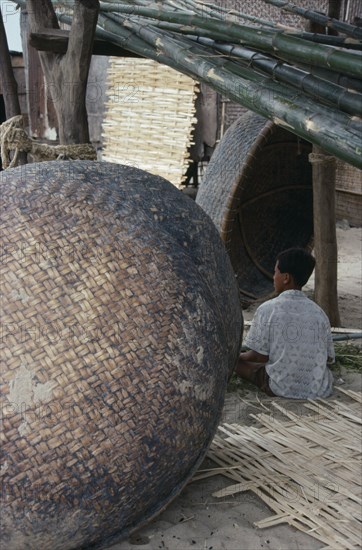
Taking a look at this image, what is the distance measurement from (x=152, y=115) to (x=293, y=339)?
6445 millimetres

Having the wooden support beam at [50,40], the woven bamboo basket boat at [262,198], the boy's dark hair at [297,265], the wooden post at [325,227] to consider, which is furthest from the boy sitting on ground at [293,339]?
the wooden support beam at [50,40]

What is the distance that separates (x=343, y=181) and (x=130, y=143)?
129 inches

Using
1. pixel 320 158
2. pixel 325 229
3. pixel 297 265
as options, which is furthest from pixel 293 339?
pixel 320 158

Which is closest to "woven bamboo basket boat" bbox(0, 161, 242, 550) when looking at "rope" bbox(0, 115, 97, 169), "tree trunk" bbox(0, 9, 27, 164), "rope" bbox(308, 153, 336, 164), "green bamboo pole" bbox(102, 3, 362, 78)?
"rope" bbox(0, 115, 97, 169)

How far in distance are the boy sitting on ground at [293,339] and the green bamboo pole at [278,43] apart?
131 cm

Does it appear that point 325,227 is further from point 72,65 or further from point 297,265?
point 72,65

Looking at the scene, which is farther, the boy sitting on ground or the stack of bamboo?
the boy sitting on ground

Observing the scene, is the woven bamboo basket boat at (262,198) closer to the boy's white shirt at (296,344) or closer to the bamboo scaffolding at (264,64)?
the bamboo scaffolding at (264,64)

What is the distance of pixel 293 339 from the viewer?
11.9ft

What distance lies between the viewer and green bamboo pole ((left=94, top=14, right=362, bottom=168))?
2141mm

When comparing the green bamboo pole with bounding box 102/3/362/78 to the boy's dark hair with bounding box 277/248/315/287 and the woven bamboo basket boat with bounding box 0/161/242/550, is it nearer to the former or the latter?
the woven bamboo basket boat with bounding box 0/161/242/550

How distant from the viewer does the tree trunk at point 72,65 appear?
3.06 meters

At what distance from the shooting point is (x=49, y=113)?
1078cm

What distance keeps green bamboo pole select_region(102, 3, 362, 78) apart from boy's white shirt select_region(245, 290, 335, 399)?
142 cm
